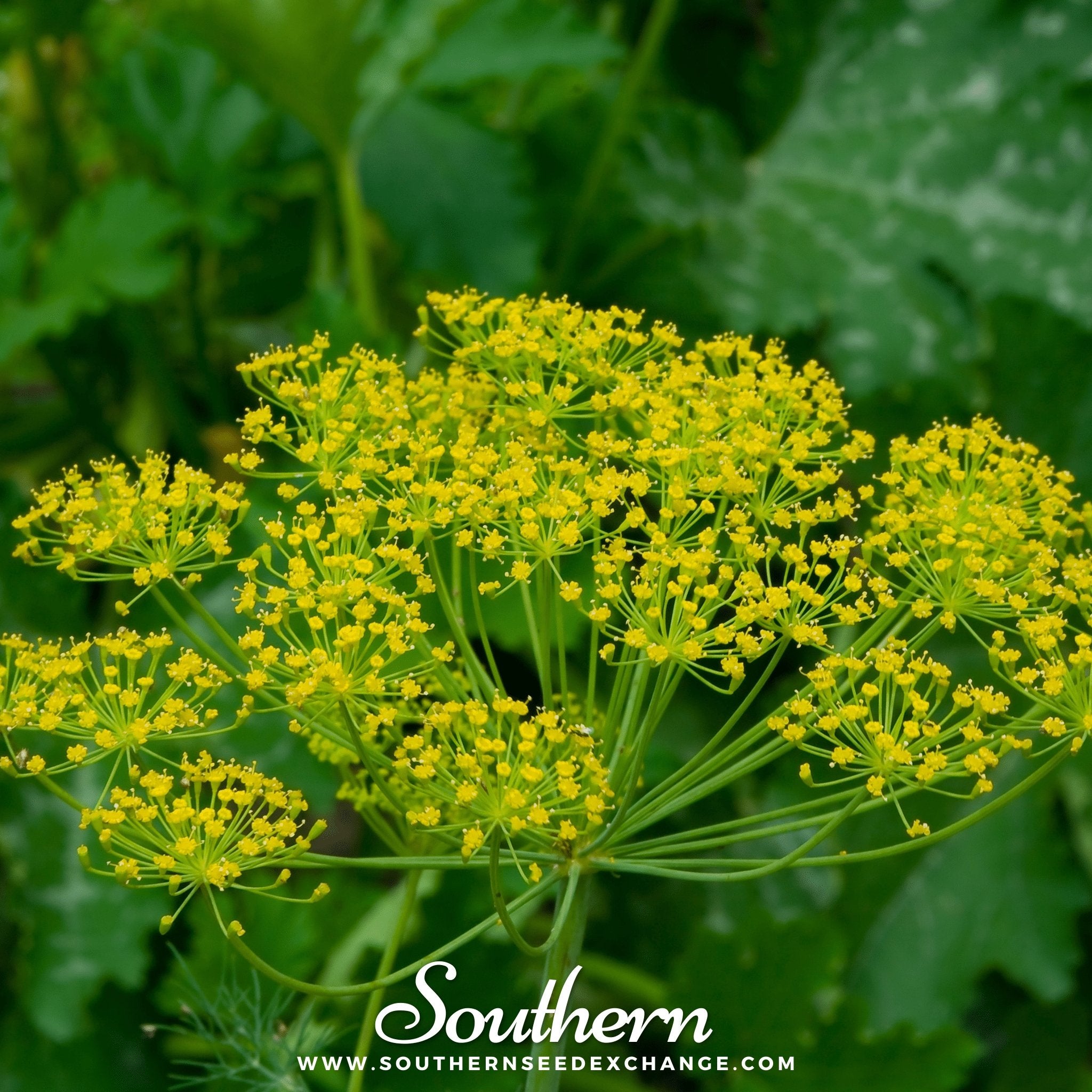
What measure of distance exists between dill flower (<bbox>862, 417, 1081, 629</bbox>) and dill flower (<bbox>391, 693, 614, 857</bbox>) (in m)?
0.28

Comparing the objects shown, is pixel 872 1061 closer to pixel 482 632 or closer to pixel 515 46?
pixel 482 632

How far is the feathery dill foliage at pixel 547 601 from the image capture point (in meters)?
0.84

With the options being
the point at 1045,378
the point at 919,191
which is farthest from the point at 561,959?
the point at 919,191

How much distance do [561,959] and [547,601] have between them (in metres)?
0.27

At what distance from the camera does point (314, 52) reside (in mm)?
2049

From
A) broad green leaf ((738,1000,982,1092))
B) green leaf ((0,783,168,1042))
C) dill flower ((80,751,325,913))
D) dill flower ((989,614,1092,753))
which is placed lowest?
green leaf ((0,783,168,1042))

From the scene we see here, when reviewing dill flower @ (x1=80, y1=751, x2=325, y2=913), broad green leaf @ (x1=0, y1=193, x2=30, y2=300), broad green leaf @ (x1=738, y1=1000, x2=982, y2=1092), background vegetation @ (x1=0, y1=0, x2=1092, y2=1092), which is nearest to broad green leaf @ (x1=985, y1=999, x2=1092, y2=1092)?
background vegetation @ (x1=0, y1=0, x2=1092, y2=1092)

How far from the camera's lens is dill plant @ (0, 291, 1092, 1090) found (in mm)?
836

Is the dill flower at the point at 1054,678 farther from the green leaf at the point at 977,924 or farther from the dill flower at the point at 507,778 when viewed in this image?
the green leaf at the point at 977,924

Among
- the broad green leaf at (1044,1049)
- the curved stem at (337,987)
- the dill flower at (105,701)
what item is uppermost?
the dill flower at (105,701)

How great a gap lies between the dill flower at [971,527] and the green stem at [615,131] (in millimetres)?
1356

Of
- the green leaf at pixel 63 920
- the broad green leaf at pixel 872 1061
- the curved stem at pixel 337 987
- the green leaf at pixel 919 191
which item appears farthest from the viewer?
the green leaf at pixel 919 191

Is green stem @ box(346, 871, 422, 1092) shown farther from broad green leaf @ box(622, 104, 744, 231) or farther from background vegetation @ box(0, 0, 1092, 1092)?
broad green leaf @ box(622, 104, 744, 231)

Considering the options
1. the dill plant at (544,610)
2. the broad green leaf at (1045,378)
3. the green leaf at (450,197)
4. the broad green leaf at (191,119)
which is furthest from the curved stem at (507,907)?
the broad green leaf at (191,119)
